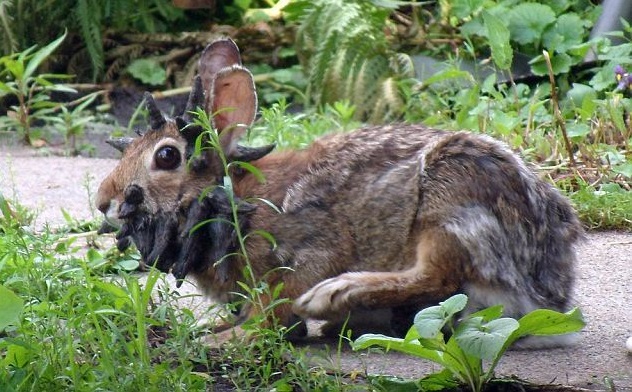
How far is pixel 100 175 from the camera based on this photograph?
274 inches

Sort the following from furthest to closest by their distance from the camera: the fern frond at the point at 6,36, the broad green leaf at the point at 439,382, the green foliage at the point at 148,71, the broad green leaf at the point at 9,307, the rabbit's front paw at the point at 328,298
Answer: the green foliage at the point at 148,71 < the fern frond at the point at 6,36 < the rabbit's front paw at the point at 328,298 < the broad green leaf at the point at 439,382 < the broad green leaf at the point at 9,307

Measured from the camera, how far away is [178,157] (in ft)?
13.8

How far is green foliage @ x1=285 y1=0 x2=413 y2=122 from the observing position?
26.8ft

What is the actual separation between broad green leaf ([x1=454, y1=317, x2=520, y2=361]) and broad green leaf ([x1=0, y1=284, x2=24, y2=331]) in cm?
122

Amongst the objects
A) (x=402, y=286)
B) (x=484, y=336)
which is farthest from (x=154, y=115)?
(x=484, y=336)

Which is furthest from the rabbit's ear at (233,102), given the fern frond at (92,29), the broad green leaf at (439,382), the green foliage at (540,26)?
the fern frond at (92,29)

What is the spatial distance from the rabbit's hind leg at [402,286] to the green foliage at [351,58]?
406cm

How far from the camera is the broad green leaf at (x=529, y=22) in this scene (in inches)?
324

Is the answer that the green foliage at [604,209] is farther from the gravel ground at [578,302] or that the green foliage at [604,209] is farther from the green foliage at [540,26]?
the green foliage at [540,26]

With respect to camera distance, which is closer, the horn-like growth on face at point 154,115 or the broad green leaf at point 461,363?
the broad green leaf at point 461,363

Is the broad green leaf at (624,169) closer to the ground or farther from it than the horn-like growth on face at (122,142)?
closer to the ground

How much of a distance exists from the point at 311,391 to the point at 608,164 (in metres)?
3.28

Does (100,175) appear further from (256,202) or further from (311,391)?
(311,391)

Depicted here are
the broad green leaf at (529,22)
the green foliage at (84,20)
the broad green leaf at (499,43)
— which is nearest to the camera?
the broad green leaf at (499,43)
